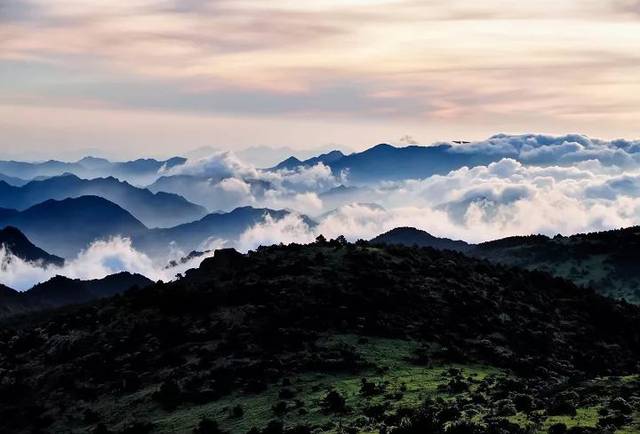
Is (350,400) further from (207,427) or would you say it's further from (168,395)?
(168,395)

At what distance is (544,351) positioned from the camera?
234 feet

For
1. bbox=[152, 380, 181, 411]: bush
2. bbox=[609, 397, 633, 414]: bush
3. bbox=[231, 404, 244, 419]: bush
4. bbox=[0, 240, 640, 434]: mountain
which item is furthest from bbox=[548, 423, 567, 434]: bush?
bbox=[152, 380, 181, 411]: bush

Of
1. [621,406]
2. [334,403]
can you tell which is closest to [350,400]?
[334,403]

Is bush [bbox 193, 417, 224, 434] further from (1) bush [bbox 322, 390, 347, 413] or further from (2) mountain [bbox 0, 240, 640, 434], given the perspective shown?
(1) bush [bbox 322, 390, 347, 413]

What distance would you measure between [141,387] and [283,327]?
1518 cm

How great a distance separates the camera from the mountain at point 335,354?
1750 inches

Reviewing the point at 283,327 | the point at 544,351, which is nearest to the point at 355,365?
the point at 283,327

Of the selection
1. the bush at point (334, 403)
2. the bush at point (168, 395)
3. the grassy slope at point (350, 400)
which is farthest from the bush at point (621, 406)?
the bush at point (168, 395)

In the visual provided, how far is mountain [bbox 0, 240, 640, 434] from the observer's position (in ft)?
146

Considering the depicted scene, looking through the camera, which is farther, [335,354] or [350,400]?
[335,354]

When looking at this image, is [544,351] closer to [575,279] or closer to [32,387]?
[32,387]

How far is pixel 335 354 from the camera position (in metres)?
62.4

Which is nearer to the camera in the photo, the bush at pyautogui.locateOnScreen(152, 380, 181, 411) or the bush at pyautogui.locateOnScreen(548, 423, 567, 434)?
the bush at pyautogui.locateOnScreen(548, 423, 567, 434)

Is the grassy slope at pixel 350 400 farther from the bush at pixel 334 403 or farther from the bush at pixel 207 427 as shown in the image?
the bush at pixel 207 427
